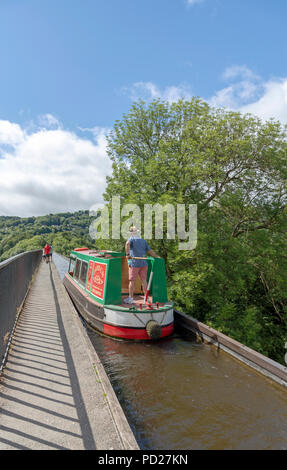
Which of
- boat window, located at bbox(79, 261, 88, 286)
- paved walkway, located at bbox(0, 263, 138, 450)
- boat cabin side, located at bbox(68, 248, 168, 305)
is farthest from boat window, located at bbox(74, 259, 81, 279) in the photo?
paved walkway, located at bbox(0, 263, 138, 450)

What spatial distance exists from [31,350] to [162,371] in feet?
7.95

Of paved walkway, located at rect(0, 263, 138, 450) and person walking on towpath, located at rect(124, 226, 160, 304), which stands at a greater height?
person walking on towpath, located at rect(124, 226, 160, 304)

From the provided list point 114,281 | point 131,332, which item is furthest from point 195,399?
point 114,281

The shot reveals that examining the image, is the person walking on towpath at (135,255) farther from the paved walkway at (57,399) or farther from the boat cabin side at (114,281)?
the paved walkway at (57,399)

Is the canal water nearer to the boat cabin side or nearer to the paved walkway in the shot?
the paved walkway

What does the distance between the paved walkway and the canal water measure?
70 cm

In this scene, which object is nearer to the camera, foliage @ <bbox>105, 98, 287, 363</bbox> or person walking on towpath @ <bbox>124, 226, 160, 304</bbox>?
person walking on towpath @ <bbox>124, 226, 160, 304</bbox>

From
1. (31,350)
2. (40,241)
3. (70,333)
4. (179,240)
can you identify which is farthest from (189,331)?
(40,241)

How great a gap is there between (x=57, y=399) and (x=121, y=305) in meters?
4.07

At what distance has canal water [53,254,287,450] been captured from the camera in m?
3.34

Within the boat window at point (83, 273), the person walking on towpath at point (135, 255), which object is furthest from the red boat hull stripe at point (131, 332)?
the boat window at point (83, 273)

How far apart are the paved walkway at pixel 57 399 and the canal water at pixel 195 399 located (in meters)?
0.70

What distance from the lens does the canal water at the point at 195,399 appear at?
3342 mm
